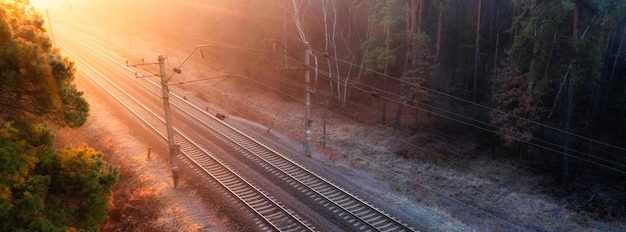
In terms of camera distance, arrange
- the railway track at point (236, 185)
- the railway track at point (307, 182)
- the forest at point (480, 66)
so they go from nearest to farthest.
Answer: the railway track at point (236, 185)
the railway track at point (307, 182)
the forest at point (480, 66)

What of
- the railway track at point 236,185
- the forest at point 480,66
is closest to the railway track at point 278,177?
the railway track at point 236,185

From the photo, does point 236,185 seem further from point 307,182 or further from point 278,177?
point 307,182

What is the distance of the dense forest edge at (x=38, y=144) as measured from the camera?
9.70 m

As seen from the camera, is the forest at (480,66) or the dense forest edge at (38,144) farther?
the forest at (480,66)

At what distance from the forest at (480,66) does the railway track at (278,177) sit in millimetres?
5280

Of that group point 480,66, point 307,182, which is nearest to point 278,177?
point 307,182

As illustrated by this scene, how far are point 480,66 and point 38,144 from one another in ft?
A: 110

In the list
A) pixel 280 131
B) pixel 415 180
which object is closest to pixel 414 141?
pixel 415 180

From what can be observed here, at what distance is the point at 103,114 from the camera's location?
29609mm

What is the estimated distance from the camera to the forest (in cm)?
2292

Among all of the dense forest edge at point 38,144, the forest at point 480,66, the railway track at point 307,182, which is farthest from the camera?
the forest at point 480,66

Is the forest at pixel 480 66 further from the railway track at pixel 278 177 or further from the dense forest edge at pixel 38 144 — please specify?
the dense forest edge at pixel 38 144

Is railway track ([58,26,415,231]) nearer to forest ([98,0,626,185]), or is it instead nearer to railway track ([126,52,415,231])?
railway track ([126,52,415,231])

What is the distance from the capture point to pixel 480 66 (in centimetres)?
3497
